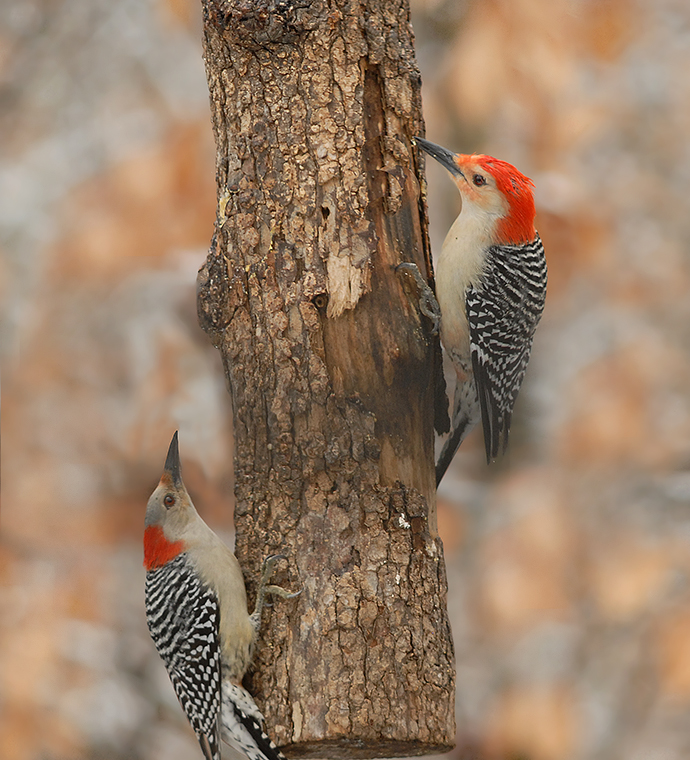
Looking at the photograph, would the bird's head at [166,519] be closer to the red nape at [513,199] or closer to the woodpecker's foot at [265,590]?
the woodpecker's foot at [265,590]

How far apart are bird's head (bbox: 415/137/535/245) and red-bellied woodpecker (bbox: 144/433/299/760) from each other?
1359mm

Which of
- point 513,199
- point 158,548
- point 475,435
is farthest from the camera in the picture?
point 475,435

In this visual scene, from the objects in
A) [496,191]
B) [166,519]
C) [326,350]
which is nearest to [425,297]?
[326,350]

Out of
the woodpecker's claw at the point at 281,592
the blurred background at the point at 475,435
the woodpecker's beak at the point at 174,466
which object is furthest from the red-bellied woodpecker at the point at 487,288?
the blurred background at the point at 475,435

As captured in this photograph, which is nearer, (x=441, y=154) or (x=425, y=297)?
(x=425, y=297)

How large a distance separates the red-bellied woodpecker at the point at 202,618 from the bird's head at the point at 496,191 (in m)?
1.36

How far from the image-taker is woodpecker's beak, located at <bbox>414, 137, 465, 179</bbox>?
270 cm

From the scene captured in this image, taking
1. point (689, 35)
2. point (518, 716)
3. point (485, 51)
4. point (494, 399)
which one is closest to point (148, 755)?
point (518, 716)

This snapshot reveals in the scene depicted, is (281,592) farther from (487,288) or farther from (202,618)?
(487,288)

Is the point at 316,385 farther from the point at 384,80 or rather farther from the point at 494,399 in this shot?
the point at 384,80

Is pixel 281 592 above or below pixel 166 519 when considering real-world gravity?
below

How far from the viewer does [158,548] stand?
9.27 feet

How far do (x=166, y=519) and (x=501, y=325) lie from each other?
4.35 ft

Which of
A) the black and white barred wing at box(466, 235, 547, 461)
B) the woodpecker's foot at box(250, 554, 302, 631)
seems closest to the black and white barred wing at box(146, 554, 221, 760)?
the woodpecker's foot at box(250, 554, 302, 631)
